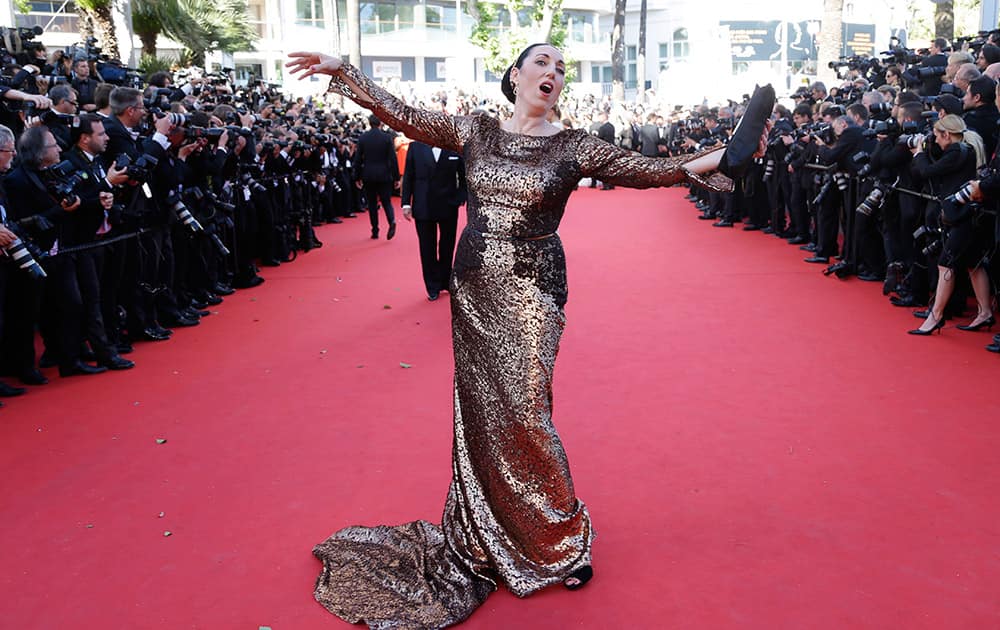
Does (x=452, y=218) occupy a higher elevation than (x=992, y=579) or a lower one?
higher

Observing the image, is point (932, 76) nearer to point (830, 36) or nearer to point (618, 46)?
point (830, 36)

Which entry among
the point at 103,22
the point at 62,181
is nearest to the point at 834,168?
the point at 62,181

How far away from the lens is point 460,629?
3.32 meters

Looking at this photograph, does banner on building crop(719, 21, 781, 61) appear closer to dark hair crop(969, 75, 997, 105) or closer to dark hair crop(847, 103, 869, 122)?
dark hair crop(847, 103, 869, 122)

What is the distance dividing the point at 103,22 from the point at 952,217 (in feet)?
49.4

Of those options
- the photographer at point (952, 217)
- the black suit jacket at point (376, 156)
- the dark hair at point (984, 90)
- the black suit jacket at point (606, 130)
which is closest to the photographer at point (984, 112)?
the dark hair at point (984, 90)

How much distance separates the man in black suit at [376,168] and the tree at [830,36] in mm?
11656

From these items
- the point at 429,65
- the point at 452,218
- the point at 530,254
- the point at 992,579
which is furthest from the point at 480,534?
the point at 429,65

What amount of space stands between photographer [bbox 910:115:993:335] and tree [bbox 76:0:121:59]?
46.0 feet

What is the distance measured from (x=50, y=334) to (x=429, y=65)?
46.0 meters

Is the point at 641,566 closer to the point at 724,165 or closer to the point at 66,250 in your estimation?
the point at 724,165

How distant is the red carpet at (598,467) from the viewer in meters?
3.50

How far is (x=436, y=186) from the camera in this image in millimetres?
8836

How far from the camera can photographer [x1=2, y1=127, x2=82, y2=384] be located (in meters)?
6.24
